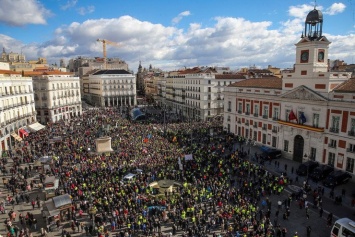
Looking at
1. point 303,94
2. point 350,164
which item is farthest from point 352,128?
point 303,94

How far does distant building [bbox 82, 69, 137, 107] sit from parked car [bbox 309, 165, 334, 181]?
7677 centimetres

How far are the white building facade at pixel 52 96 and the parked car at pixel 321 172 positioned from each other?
192 feet

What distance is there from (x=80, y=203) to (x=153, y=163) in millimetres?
11322

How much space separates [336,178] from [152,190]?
1956cm

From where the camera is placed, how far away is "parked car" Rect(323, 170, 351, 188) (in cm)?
2869

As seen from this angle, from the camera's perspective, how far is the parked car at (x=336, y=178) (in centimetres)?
2869

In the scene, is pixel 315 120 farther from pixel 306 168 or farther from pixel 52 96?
pixel 52 96

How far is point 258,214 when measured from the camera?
23.2 m

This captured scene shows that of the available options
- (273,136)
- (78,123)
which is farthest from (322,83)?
(78,123)

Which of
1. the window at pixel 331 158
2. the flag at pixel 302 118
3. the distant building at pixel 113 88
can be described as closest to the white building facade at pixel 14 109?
the distant building at pixel 113 88

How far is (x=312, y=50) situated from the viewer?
35.2m

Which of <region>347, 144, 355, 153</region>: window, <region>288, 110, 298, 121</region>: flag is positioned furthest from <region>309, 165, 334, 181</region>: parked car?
<region>288, 110, 298, 121</region>: flag

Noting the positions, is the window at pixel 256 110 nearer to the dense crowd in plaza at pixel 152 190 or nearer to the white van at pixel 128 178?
the dense crowd in plaza at pixel 152 190

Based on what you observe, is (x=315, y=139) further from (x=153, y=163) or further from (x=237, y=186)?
(x=153, y=163)
